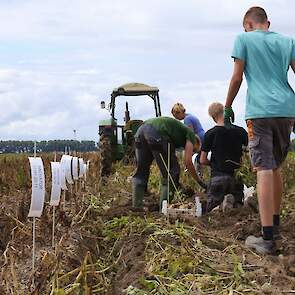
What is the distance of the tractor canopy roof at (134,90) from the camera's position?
1501 centimetres

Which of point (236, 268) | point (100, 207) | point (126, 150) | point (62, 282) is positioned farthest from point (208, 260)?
point (126, 150)

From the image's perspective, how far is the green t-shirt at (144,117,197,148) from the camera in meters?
7.16

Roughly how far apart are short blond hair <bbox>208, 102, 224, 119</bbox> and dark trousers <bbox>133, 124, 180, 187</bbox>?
1.64 feet

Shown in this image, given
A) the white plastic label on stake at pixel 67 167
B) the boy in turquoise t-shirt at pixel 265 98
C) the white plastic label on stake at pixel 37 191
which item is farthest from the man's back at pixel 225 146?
the white plastic label on stake at pixel 37 191

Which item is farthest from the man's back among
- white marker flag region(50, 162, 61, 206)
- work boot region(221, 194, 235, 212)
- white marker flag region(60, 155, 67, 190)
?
white marker flag region(50, 162, 61, 206)

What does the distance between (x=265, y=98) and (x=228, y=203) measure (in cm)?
217

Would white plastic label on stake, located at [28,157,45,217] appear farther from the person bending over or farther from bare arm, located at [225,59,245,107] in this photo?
the person bending over

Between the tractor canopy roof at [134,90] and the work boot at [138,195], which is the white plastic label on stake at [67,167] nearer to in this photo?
the work boot at [138,195]

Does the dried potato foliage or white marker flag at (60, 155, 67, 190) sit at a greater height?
white marker flag at (60, 155, 67, 190)

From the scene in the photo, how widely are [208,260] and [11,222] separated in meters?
2.47

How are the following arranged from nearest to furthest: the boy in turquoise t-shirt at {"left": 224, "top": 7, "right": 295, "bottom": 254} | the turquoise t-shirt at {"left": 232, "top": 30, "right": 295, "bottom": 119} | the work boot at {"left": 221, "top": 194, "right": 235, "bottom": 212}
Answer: the boy in turquoise t-shirt at {"left": 224, "top": 7, "right": 295, "bottom": 254} < the turquoise t-shirt at {"left": 232, "top": 30, "right": 295, "bottom": 119} < the work boot at {"left": 221, "top": 194, "right": 235, "bottom": 212}

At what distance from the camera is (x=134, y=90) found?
1509cm

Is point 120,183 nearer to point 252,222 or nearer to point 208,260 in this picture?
point 252,222

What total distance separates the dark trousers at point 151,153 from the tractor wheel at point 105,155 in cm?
615
